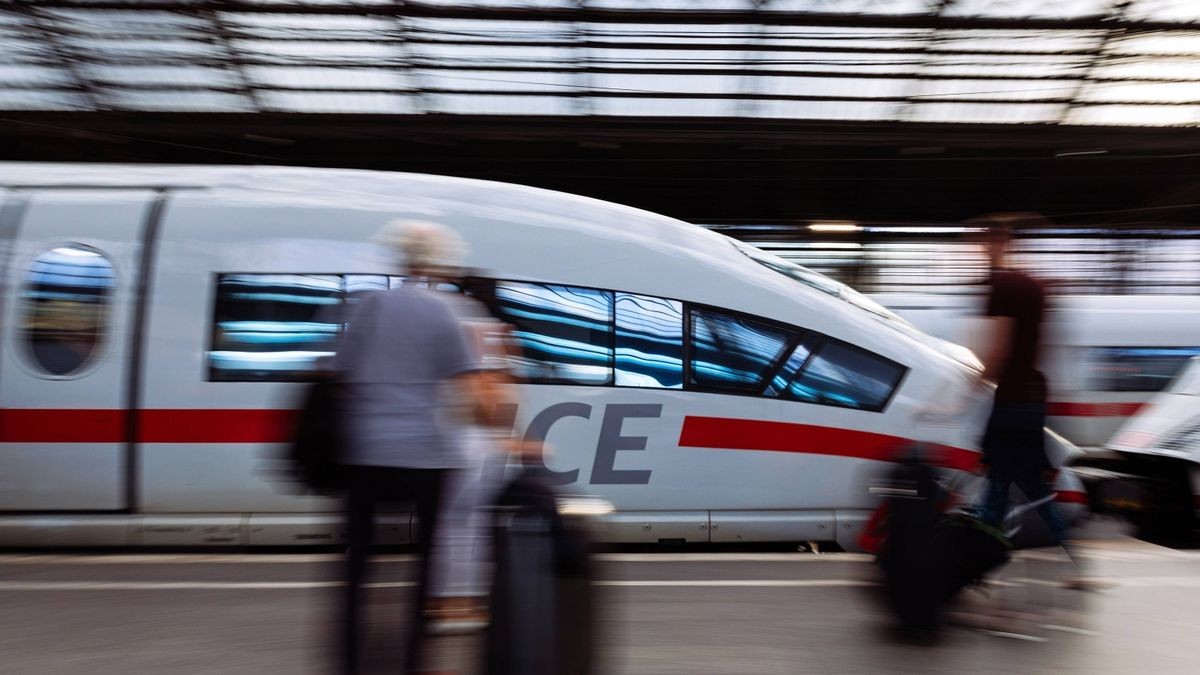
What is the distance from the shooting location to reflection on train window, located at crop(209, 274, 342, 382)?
18.7 feet

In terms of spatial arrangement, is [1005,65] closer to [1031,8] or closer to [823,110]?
[1031,8]

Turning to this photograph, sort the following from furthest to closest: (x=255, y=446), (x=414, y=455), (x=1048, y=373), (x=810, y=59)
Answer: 1. (x=810, y=59)
2. (x=255, y=446)
3. (x=1048, y=373)
4. (x=414, y=455)

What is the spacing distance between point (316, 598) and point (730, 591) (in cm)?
185

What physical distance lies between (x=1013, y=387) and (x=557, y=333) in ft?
8.19

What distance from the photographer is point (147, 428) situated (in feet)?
18.6

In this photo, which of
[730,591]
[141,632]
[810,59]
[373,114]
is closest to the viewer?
[141,632]

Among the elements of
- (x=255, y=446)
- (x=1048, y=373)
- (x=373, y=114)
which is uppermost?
(x=373, y=114)

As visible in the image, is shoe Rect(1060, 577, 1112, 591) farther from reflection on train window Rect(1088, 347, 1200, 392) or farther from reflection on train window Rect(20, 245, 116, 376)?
reflection on train window Rect(1088, 347, 1200, 392)

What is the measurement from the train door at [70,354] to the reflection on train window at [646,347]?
2716 millimetres

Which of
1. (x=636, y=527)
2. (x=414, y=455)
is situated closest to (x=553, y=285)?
(x=636, y=527)

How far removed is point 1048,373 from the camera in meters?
4.29

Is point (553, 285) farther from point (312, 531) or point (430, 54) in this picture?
point (430, 54)

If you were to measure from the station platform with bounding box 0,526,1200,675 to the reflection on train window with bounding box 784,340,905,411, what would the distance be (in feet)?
3.12

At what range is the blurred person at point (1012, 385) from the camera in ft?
13.8
